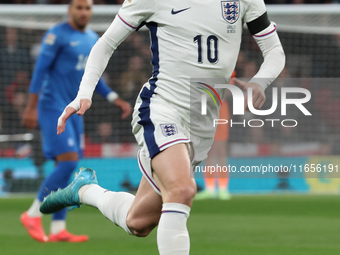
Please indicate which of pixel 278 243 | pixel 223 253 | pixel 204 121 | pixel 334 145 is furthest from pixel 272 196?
pixel 204 121

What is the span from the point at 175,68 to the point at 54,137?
1998 millimetres

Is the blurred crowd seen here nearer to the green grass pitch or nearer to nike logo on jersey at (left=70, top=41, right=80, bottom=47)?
the green grass pitch

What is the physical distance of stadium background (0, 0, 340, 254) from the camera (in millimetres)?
7461

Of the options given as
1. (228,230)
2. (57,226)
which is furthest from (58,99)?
(228,230)

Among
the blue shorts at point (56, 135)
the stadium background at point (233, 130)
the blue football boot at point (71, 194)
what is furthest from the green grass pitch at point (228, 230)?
the blue shorts at point (56, 135)

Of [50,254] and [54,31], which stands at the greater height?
[54,31]

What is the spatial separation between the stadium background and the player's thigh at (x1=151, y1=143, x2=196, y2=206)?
11.1ft

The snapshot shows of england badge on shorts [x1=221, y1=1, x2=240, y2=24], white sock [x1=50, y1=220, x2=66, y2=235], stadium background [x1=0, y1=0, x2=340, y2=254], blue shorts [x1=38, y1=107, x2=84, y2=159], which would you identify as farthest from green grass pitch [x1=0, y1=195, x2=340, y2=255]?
england badge on shorts [x1=221, y1=1, x2=240, y2=24]

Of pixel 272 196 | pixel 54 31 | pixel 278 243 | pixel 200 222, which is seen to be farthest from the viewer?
pixel 272 196

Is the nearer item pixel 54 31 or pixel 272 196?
pixel 54 31

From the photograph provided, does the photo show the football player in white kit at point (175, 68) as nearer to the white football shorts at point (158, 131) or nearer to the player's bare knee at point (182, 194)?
the white football shorts at point (158, 131)

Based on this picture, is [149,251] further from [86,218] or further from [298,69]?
[298,69]

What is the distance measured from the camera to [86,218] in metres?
6.04

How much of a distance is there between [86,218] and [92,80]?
3.24 metres
